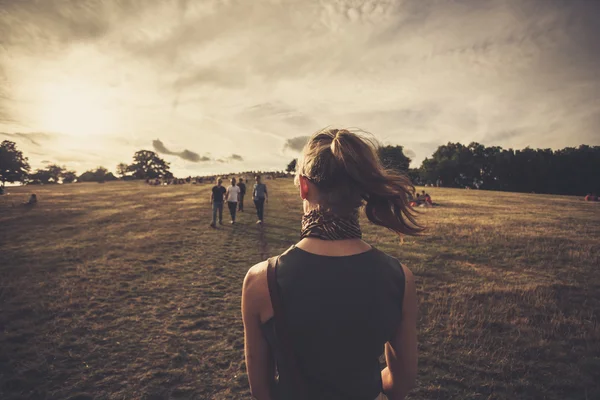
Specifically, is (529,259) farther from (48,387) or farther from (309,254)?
(48,387)

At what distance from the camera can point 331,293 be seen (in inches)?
51.3

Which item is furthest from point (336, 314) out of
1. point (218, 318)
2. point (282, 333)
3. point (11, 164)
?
point (11, 164)

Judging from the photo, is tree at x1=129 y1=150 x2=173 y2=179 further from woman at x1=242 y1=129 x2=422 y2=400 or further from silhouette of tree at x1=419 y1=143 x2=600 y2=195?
woman at x1=242 y1=129 x2=422 y2=400

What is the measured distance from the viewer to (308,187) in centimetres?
151

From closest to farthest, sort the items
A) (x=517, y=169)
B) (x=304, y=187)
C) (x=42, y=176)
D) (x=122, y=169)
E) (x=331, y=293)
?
1. (x=331, y=293)
2. (x=304, y=187)
3. (x=517, y=169)
4. (x=42, y=176)
5. (x=122, y=169)

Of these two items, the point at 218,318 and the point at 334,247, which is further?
the point at 218,318

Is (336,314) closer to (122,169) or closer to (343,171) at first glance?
(343,171)

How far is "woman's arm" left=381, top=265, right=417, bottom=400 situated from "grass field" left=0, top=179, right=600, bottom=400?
2.77 meters

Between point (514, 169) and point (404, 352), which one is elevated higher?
point (514, 169)

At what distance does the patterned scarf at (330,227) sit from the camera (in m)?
1.41

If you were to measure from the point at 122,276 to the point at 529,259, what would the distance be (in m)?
13.2

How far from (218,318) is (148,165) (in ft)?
506

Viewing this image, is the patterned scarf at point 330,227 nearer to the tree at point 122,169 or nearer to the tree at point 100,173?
the tree at point 100,173

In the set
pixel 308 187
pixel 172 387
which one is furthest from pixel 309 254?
pixel 172 387
